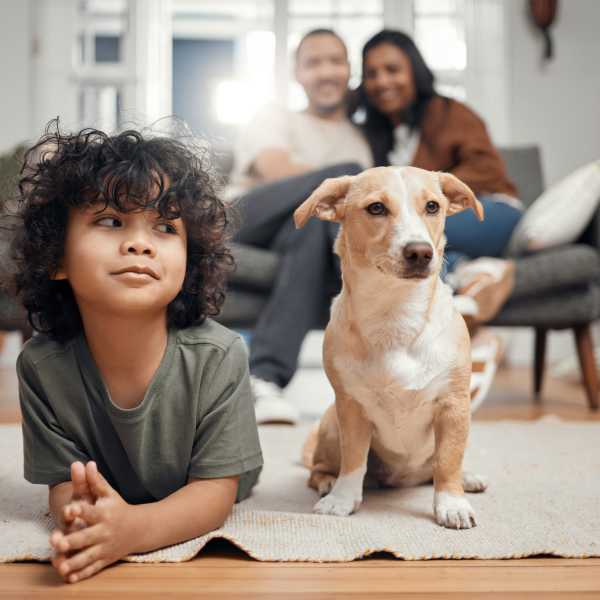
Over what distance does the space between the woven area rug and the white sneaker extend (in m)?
0.37

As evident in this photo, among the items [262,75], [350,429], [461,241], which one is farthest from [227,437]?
[262,75]

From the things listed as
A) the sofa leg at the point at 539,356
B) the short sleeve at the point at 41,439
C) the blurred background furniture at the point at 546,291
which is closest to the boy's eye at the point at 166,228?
the short sleeve at the point at 41,439

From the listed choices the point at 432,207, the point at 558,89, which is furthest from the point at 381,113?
the point at 558,89

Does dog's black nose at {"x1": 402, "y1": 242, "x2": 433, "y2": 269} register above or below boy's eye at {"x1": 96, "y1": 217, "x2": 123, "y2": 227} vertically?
below

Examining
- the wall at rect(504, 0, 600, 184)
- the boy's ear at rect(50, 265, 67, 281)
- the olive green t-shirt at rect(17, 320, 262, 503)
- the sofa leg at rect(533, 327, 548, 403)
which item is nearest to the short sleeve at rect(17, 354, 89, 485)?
the olive green t-shirt at rect(17, 320, 262, 503)

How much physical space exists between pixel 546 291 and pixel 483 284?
330mm

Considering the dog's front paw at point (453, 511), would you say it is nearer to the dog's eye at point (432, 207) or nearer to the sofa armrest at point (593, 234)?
the dog's eye at point (432, 207)

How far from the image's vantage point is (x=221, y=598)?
0.74 metres

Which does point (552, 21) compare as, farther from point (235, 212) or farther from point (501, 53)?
point (235, 212)

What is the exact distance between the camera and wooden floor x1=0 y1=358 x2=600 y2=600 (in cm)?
75

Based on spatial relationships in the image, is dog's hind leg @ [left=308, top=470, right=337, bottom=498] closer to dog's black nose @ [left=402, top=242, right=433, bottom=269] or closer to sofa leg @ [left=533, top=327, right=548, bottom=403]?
dog's black nose @ [left=402, top=242, right=433, bottom=269]

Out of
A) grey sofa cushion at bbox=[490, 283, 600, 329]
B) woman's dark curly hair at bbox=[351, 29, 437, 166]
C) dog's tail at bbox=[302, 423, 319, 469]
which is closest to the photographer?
dog's tail at bbox=[302, 423, 319, 469]

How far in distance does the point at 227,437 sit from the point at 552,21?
11.4 ft

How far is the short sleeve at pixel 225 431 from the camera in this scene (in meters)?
0.96
